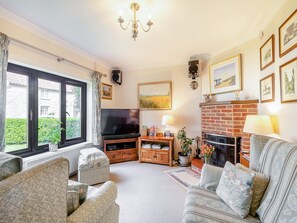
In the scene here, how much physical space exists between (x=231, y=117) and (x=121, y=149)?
2.58m

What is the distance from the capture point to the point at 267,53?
2.08 metres

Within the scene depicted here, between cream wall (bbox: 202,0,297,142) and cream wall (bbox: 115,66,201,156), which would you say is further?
cream wall (bbox: 115,66,201,156)

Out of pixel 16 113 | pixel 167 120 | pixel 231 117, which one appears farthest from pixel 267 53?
pixel 16 113

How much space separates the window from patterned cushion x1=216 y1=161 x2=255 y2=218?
2.82 meters

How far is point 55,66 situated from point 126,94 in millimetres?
2010

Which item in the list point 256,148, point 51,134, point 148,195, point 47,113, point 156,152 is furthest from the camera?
point 156,152

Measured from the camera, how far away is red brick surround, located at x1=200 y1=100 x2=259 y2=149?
2.56 meters

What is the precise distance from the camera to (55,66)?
8.80ft

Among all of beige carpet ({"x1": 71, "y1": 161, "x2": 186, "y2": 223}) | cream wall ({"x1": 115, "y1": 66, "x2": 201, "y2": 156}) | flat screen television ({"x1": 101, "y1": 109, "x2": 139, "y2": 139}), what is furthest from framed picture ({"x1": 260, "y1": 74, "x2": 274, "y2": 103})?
flat screen television ({"x1": 101, "y1": 109, "x2": 139, "y2": 139})

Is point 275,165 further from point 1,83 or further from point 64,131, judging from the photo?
point 64,131

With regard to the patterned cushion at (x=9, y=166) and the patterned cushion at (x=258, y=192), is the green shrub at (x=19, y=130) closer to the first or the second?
the patterned cushion at (x=9, y=166)

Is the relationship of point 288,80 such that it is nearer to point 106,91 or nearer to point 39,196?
point 39,196

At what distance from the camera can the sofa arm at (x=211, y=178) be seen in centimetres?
161

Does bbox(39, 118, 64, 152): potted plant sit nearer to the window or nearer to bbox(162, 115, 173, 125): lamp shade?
the window
